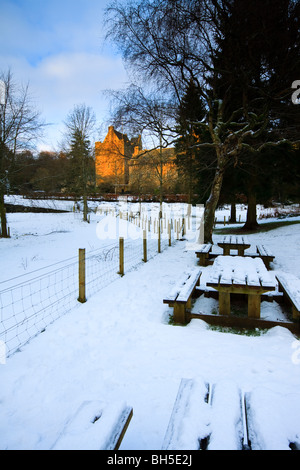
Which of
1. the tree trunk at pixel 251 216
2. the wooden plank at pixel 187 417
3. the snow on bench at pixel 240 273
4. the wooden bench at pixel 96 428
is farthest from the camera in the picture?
the tree trunk at pixel 251 216

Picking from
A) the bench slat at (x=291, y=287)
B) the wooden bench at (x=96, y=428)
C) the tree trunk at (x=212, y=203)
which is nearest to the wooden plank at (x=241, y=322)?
the bench slat at (x=291, y=287)

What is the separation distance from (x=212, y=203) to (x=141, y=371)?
892 cm

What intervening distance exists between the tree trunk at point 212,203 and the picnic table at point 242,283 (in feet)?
21.1

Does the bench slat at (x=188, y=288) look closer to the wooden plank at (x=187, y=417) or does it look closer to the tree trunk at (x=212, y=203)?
the wooden plank at (x=187, y=417)

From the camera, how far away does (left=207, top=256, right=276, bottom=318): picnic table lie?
402 cm

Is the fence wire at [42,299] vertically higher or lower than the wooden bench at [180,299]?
lower

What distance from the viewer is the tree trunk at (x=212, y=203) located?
10.8 m

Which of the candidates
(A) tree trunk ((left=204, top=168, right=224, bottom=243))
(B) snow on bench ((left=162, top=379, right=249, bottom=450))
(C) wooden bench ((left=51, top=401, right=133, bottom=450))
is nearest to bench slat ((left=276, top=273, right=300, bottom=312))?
(B) snow on bench ((left=162, top=379, right=249, bottom=450))

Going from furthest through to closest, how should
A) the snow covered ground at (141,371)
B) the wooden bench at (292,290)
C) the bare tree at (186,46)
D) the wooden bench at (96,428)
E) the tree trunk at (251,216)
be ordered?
the tree trunk at (251,216) < the bare tree at (186,46) < the wooden bench at (292,290) < the snow covered ground at (141,371) < the wooden bench at (96,428)

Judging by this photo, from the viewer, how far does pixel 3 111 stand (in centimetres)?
1408

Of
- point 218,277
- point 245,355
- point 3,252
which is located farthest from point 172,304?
point 3,252

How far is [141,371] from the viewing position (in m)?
3.10

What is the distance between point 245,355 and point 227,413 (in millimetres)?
1863
